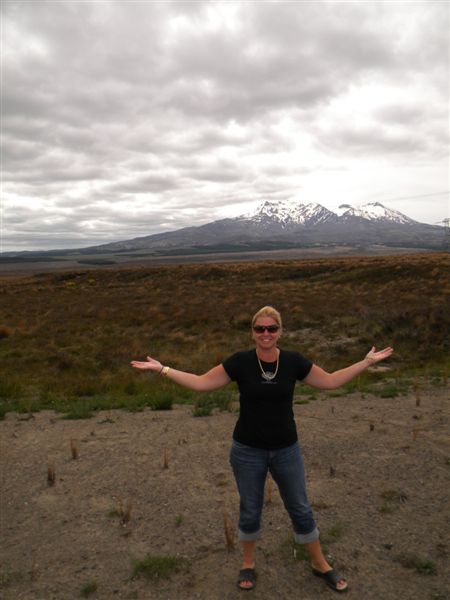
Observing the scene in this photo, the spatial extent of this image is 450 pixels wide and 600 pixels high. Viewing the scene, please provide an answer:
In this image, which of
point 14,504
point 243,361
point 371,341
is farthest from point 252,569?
point 371,341

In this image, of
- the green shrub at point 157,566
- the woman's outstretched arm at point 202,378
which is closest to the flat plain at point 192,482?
the green shrub at point 157,566

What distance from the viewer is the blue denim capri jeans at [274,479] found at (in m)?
3.57

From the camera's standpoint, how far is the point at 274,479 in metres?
3.59

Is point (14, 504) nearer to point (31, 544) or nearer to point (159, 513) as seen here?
point (31, 544)

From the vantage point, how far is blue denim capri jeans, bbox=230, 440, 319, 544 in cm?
357

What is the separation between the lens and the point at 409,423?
306 inches

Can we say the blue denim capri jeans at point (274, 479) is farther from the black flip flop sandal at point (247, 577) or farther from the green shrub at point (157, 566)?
the green shrub at point (157, 566)

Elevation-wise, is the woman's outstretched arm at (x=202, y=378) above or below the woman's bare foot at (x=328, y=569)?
above

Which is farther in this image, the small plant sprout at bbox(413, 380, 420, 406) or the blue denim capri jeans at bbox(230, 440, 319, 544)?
the small plant sprout at bbox(413, 380, 420, 406)

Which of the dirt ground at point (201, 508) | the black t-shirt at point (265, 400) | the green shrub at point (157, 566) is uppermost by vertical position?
the black t-shirt at point (265, 400)

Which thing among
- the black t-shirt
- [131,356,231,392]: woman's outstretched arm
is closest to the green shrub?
the black t-shirt

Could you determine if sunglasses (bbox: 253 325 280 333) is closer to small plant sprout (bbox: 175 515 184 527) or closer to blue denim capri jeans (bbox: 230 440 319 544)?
blue denim capri jeans (bbox: 230 440 319 544)

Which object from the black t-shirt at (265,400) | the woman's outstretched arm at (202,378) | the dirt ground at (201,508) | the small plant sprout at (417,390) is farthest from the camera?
the small plant sprout at (417,390)

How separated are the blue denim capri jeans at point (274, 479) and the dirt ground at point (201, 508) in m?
0.65
